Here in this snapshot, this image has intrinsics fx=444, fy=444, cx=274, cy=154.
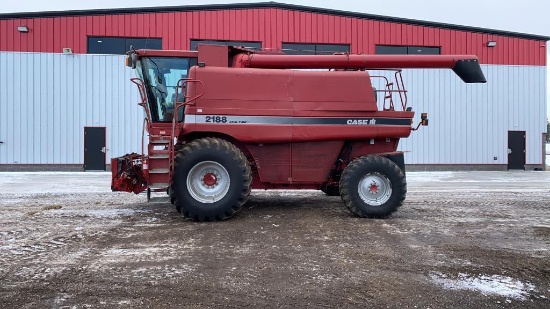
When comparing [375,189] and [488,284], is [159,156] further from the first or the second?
[488,284]

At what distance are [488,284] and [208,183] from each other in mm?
4200

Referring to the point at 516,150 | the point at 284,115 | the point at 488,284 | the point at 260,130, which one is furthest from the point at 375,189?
the point at 516,150

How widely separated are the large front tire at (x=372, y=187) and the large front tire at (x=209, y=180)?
163 cm

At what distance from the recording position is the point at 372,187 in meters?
7.25

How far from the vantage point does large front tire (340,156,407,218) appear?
717cm

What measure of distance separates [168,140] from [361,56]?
3.56 metres

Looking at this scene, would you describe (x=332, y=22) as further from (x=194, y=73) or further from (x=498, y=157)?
(x=194, y=73)

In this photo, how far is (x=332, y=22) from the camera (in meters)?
19.6

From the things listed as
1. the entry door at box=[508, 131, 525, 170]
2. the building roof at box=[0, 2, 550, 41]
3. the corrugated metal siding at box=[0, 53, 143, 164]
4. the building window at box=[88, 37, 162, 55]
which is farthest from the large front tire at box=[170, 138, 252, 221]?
the entry door at box=[508, 131, 525, 170]

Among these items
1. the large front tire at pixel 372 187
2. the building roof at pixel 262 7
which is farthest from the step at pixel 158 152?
the building roof at pixel 262 7

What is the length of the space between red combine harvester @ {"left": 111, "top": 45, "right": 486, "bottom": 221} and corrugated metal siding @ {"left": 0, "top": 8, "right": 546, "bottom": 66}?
11.8 m

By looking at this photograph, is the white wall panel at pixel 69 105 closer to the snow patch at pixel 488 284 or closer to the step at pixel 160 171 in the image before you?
the step at pixel 160 171

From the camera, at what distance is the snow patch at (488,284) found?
151 inches

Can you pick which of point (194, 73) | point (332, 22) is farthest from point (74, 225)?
point (332, 22)
